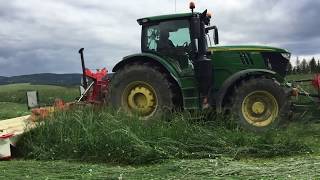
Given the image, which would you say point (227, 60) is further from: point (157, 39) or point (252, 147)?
point (252, 147)

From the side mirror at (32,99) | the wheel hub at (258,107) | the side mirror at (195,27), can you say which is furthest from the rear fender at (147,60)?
the side mirror at (32,99)

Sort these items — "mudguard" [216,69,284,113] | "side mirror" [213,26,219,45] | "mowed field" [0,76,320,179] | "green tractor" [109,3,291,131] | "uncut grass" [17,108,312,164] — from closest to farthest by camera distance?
"mowed field" [0,76,320,179] → "uncut grass" [17,108,312,164] → "mudguard" [216,69,284,113] → "green tractor" [109,3,291,131] → "side mirror" [213,26,219,45]

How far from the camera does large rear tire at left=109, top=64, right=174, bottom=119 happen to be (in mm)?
10781

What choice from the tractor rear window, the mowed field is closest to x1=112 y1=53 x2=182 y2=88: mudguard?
the tractor rear window

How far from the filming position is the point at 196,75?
1099 cm

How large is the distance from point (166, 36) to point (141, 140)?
3.43 meters

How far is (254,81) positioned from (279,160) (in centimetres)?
304

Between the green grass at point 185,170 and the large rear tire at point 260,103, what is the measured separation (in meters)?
2.42

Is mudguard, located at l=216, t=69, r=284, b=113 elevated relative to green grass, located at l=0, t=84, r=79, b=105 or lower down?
elevated

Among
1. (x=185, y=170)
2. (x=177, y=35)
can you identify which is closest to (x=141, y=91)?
(x=177, y=35)

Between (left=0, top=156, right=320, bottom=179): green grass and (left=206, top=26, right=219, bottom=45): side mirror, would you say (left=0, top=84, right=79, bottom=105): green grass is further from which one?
(left=0, top=156, right=320, bottom=179): green grass

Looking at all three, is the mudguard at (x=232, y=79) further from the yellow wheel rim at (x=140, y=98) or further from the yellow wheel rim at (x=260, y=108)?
the yellow wheel rim at (x=140, y=98)

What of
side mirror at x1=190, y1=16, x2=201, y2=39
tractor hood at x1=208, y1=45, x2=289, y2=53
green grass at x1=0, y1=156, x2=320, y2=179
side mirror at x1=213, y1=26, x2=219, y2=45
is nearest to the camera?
green grass at x1=0, y1=156, x2=320, y2=179

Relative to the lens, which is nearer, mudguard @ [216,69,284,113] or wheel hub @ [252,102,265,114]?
mudguard @ [216,69,284,113]
